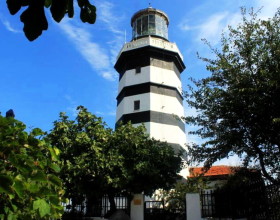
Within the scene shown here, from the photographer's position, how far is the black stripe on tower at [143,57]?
2839 centimetres

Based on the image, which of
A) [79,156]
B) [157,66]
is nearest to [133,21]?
[157,66]

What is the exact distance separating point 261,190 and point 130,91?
17979 mm

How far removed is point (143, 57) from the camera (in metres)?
28.7

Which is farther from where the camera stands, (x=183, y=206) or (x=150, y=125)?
(x=150, y=125)

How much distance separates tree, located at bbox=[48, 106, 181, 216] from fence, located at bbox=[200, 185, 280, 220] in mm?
3011

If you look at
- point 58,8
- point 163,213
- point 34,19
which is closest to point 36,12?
point 34,19

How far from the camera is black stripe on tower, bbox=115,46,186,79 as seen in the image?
28.4 m

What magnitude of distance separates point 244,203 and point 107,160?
731 cm

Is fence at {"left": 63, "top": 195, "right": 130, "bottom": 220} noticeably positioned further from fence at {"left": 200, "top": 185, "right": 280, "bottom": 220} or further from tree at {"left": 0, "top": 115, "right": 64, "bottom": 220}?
tree at {"left": 0, "top": 115, "right": 64, "bottom": 220}

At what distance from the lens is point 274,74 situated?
10.6 m

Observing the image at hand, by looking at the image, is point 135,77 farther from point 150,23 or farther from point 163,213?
point 163,213

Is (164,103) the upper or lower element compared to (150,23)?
lower

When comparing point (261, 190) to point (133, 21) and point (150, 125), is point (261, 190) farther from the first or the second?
point (133, 21)

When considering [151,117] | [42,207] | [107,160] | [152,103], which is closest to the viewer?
[42,207]
